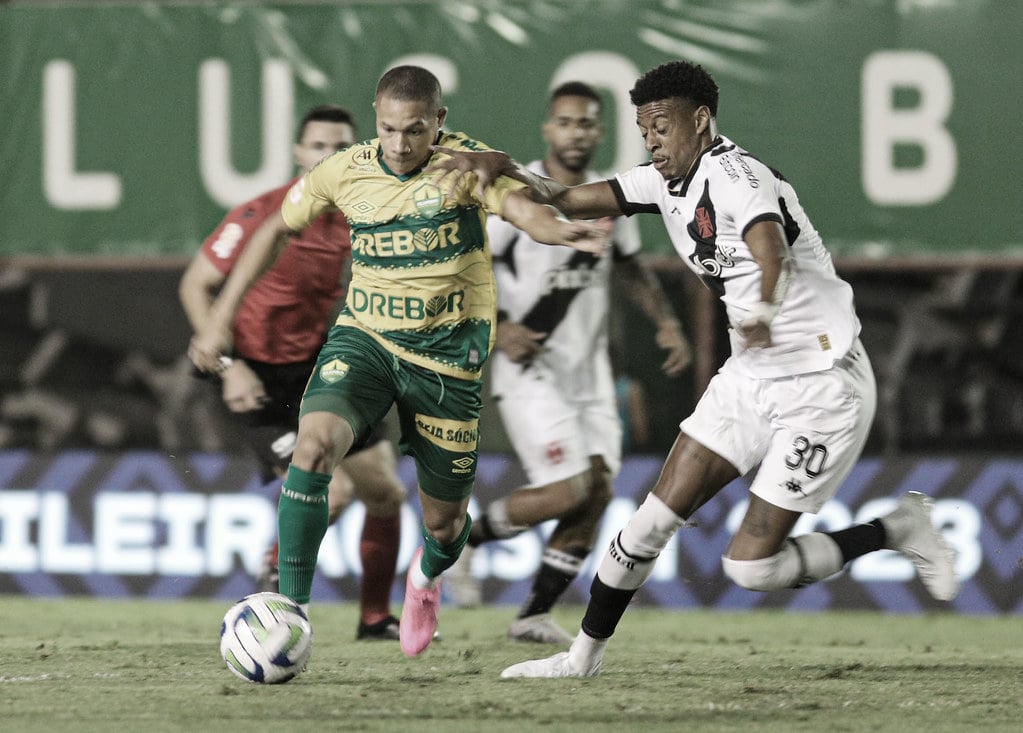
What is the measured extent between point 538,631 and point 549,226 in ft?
8.48

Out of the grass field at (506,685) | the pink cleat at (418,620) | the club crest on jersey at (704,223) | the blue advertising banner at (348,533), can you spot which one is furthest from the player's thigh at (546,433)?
the blue advertising banner at (348,533)

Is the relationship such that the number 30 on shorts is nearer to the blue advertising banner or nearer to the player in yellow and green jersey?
the player in yellow and green jersey

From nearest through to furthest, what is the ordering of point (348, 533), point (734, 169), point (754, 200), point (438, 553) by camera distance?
point (754, 200) → point (734, 169) → point (438, 553) → point (348, 533)

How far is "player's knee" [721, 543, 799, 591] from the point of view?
18.9 feet

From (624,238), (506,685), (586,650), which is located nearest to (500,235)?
(624,238)

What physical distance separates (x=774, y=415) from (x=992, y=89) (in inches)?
174

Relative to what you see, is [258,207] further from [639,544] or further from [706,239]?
[639,544]

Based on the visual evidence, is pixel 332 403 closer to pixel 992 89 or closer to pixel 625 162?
pixel 625 162

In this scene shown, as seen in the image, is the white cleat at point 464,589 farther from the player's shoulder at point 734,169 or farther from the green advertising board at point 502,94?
the player's shoulder at point 734,169

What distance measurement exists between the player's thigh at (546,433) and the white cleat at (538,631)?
2.00 feet

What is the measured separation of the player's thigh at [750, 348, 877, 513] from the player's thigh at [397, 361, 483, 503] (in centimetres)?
108

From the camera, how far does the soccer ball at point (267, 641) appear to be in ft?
17.2

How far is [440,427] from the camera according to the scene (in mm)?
6008

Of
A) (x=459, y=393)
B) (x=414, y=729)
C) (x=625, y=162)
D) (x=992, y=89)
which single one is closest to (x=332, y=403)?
(x=459, y=393)
